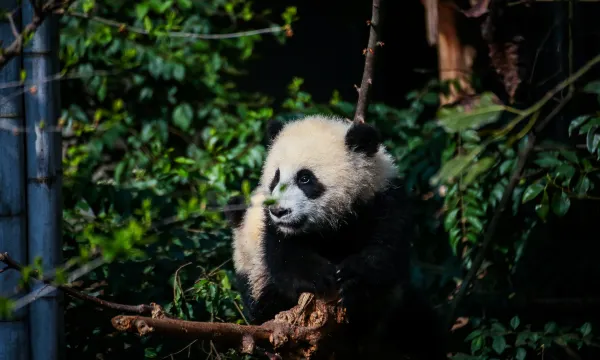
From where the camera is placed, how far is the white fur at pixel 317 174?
357 centimetres

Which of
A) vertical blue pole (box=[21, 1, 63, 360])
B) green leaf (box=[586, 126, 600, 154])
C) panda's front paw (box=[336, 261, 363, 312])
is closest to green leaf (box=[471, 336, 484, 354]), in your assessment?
panda's front paw (box=[336, 261, 363, 312])

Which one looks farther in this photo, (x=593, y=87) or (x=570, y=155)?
(x=570, y=155)

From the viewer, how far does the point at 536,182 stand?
4.07 meters

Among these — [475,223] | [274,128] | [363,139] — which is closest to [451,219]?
[475,223]

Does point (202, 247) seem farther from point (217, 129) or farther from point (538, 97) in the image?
point (538, 97)

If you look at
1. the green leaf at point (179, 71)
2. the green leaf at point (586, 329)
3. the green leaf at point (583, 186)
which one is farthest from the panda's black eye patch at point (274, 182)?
the green leaf at point (179, 71)

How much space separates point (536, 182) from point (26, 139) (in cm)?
240

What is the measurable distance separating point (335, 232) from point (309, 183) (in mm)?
248

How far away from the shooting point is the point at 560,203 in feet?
13.1

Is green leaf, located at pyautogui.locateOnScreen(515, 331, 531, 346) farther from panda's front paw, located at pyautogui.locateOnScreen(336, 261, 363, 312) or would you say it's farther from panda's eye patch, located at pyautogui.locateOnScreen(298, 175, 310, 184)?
panda's eye patch, located at pyautogui.locateOnScreen(298, 175, 310, 184)

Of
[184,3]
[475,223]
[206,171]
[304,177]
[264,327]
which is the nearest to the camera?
[264,327]

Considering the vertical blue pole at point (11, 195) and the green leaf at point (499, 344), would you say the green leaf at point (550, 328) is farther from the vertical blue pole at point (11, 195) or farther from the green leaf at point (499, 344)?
the vertical blue pole at point (11, 195)

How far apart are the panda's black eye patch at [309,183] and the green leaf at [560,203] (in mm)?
1199

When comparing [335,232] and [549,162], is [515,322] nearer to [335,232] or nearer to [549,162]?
[549,162]
